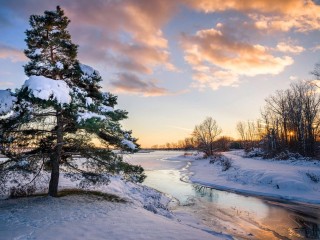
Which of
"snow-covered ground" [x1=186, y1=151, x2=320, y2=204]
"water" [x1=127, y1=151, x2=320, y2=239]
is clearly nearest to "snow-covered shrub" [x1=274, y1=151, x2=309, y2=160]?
"snow-covered ground" [x1=186, y1=151, x2=320, y2=204]

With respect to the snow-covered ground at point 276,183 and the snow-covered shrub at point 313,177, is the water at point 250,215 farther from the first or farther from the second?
the snow-covered shrub at point 313,177

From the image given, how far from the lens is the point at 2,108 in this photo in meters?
11.9

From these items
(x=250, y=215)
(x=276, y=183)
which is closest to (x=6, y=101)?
(x=250, y=215)

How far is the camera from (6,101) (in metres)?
12.0

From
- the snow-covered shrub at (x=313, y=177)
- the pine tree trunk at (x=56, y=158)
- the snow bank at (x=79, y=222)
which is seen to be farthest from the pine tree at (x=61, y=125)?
the snow-covered shrub at (x=313, y=177)

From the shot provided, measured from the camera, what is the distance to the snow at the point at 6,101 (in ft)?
39.0

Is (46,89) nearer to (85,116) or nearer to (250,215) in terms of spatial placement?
(85,116)

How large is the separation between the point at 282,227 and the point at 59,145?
1202 cm

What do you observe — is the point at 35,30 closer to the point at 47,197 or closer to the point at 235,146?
the point at 47,197

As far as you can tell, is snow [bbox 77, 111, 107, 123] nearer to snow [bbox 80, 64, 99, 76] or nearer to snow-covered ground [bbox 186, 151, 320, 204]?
snow [bbox 80, 64, 99, 76]

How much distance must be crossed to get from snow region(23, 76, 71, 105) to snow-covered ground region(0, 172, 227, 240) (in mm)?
4711

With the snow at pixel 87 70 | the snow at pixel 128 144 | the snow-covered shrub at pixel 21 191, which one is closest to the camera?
the snow at pixel 87 70

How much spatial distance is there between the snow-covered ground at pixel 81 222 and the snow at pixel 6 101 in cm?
434

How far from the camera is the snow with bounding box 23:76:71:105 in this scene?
11.2 metres
